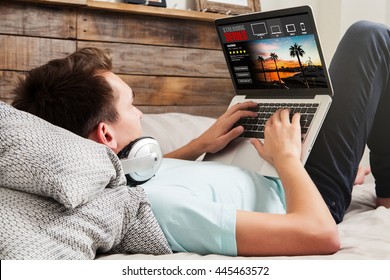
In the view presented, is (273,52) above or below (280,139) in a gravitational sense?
above

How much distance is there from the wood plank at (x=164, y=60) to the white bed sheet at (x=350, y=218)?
308mm

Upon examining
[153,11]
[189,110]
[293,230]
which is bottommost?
[189,110]

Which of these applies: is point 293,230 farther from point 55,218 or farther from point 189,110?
point 189,110

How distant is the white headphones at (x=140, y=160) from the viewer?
1146 millimetres

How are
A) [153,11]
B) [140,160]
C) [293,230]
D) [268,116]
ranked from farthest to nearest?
[153,11] < [268,116] < [140,160] < [293,230]

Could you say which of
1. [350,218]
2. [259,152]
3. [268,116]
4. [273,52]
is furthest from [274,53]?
[350,218]

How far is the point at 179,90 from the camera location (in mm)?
2559

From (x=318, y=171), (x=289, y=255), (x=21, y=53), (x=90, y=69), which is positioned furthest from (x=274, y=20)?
(x=21, y=53)

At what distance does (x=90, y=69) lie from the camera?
1.24 m

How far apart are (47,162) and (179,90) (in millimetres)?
1662

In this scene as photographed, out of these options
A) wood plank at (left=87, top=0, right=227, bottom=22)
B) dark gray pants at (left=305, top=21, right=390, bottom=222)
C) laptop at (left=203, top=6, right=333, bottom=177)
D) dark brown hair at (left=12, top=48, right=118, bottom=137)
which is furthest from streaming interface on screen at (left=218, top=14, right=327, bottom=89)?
wood plank at (left=87, top=0, right=227, bottom=22)

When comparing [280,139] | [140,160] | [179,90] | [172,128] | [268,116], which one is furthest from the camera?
[179,90]
